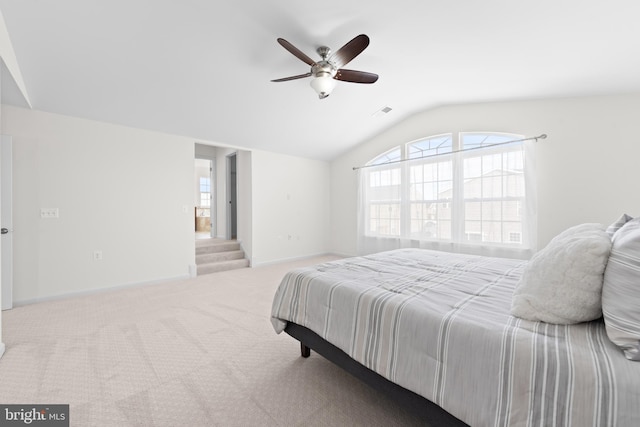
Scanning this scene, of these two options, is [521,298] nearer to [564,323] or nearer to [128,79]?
[564,323]

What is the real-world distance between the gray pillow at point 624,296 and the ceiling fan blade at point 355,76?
7.56 ft

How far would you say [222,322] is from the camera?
265 centimetres

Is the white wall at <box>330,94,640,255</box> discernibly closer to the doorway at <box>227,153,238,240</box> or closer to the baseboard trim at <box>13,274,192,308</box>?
the doorway at <box>227,153,238,240</box>

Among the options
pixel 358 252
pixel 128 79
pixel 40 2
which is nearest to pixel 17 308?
pixel 128 79

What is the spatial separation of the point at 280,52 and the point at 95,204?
123 inches

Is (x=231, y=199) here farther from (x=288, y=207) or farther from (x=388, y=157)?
(x=388, y=157)

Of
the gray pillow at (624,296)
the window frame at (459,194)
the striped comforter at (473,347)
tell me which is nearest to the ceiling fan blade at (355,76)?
the striped comforter at (473,347)

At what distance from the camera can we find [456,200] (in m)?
4.41

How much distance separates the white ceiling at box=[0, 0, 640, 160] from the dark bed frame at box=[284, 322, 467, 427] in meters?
2.68

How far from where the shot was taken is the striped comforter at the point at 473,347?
2.70ft

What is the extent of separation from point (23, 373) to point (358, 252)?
4.94 metres

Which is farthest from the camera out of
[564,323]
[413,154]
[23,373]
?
[413,154]

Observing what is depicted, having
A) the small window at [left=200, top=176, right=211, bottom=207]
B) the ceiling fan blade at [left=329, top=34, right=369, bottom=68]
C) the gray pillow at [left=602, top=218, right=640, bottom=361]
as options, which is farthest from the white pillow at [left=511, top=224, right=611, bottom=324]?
the small window at [left=200, top=176, right=211, bottom=207]

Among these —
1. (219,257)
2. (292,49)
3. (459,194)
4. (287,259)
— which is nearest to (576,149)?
(459,194)
